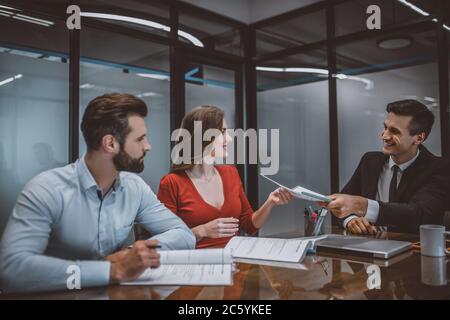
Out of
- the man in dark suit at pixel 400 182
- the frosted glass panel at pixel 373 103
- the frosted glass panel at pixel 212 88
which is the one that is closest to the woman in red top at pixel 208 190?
the man in dark suit at pixel 400 182

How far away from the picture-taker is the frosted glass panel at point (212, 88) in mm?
3283

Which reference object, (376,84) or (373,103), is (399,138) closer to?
(373,103)

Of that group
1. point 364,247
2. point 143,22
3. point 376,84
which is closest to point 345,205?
point 364,247

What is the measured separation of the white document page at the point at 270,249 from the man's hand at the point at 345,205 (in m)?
0.33

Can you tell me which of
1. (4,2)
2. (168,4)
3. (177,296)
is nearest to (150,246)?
(177,296)

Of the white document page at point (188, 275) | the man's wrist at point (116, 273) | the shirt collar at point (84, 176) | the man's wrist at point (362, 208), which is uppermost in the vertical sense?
the shirt collar at point (84, 176)

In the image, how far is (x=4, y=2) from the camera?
81.5 inches

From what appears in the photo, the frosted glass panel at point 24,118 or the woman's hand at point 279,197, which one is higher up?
the frosted glass panel at point 24,118

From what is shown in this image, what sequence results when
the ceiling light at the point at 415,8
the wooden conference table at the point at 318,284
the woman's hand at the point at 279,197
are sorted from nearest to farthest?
1. the wooden conference table at the point at 318,284
2. the woman's hand at the point at 279,197
3. the ceiling light at the point at 415,8

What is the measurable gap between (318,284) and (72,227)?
70 cm

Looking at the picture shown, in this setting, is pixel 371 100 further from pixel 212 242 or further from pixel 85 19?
pixel 85 19

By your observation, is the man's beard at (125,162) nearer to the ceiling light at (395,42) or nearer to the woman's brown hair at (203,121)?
the woman's brown hair at (203,121)

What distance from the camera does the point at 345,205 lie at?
5.42 ft
